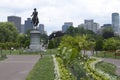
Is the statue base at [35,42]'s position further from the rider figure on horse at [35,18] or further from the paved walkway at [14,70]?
the paved walkway at [14,70]

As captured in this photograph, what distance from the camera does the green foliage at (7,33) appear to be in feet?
354

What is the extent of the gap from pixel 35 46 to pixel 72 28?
61.7 meters

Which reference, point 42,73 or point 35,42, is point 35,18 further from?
point 42,73

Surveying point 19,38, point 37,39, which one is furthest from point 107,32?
point 37,39

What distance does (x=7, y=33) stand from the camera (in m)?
109

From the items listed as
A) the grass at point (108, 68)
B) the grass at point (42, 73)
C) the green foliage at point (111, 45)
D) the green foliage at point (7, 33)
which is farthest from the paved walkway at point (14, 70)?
the green foliage at point (7, 33)

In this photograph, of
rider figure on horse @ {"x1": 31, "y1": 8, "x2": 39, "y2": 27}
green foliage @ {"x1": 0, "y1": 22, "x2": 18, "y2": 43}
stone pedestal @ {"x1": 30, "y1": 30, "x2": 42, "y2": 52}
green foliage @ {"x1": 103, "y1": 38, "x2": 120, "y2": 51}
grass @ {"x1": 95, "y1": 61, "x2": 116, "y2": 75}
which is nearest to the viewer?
grass @ {"x1": 95, "y1": 61, "x2": 116, "y2": 75}

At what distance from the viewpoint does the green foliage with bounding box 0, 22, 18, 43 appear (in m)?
108

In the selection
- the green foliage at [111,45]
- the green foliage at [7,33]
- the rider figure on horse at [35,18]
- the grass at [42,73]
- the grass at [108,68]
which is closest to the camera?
the grass at [42,73]

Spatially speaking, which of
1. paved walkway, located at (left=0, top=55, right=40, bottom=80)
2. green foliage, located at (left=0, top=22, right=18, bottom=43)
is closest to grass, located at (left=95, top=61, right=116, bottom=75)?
paved walkway, located at (left=0, top=55, right=40, bottom=80)

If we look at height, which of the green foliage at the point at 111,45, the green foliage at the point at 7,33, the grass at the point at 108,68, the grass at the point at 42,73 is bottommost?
the grass at the point at 108,68

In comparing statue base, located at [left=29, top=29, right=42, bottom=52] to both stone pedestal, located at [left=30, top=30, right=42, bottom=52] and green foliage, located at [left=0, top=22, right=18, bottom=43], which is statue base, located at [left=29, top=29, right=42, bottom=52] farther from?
green foliage, located at [left=0, top=22, right=18, bottom=43]

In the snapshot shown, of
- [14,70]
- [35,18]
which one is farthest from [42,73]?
[35,18]

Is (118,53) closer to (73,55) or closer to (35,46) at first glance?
(35,46)
